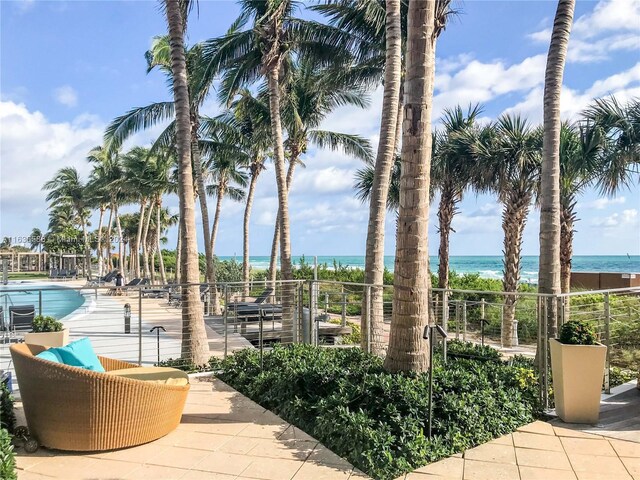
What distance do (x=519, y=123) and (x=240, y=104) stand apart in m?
8.69

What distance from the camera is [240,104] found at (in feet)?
50.1

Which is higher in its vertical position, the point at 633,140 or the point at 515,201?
the point at 633,140

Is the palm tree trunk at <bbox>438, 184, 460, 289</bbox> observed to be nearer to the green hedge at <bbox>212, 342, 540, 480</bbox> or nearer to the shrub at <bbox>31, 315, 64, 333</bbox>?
the green hedge at <bbox>212, 342, 540, 480</bbox>

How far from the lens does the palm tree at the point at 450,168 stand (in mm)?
Answer: 13453

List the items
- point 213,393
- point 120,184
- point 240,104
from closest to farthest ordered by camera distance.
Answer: point 213,393 → point 240,104 → point 120,184

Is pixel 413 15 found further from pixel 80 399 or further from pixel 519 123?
pixel 519 123

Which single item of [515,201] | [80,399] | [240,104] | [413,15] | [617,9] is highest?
[240,104]

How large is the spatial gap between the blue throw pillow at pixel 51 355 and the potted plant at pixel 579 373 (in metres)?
4.50

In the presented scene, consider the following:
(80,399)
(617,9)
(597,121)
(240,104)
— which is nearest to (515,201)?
(597,121)

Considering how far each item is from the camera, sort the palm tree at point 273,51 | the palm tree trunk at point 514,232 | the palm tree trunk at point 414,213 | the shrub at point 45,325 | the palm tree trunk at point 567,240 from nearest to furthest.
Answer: the palm tree trunk at point 414,213, the shrub at point 45,325, the palm tree at point 273,51, the palm tree trunk at point 567,240, the palm tree trunk at point 514,232

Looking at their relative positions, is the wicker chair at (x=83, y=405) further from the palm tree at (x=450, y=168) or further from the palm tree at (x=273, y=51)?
the palm tree at (x=450, y=168)

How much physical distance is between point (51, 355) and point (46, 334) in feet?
5.50

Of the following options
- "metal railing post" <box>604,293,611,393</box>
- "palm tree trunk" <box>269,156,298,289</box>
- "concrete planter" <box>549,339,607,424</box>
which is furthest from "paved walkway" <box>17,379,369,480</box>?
"palm tree trunk" <box>269,156,298,289</box>

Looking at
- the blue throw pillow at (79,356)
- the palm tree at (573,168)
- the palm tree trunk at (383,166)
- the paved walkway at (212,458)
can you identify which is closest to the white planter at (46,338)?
the blue throw pillow at (79,356)
